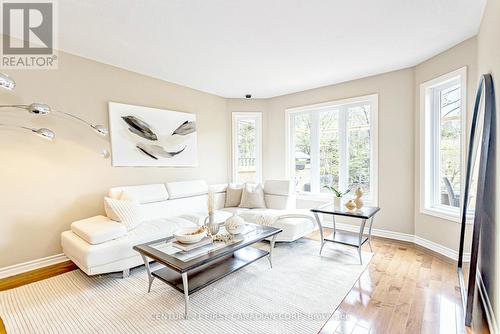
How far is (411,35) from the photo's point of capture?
2.69m

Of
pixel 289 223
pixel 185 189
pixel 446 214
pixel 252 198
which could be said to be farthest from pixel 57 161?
pixel 446 214

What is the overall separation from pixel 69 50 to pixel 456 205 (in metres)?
5.30

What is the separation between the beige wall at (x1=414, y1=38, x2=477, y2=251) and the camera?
2.78 metres

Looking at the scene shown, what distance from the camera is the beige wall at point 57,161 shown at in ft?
8.91

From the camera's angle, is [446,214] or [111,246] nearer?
[111,246]

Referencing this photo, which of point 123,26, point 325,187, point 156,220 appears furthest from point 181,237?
point 325,187

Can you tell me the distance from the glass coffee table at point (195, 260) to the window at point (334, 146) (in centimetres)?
236

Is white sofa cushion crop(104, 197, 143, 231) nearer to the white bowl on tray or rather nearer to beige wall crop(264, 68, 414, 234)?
the white bowl on tray

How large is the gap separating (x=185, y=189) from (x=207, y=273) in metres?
1.96

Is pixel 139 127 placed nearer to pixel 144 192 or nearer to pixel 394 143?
pixel 144 192

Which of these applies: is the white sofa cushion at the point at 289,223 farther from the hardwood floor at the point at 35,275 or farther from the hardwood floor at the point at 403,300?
the hardwood floor at the point at 35,275

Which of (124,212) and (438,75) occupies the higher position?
(438,75)

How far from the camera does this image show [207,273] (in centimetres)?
229

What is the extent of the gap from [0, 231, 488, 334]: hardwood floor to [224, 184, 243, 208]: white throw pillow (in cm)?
229
